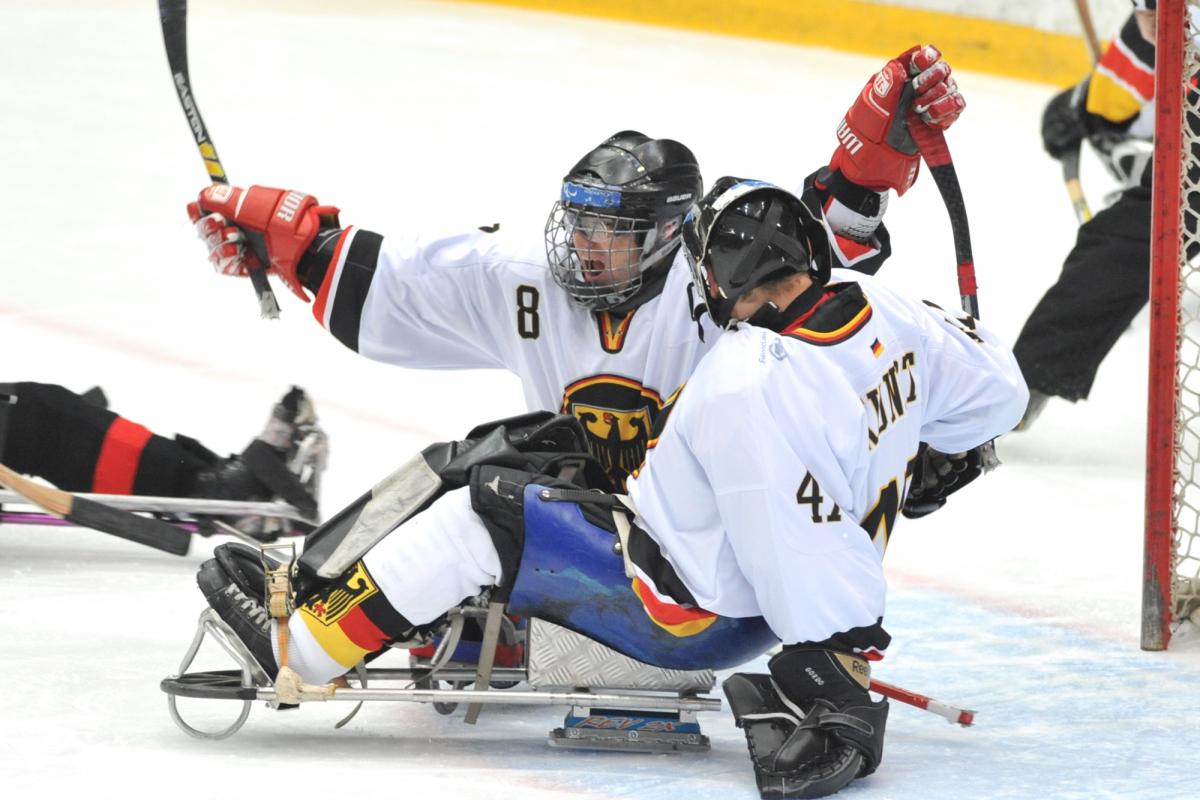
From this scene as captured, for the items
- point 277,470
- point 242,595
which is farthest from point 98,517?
point 242,595

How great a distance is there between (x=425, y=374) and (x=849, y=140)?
2090 mm

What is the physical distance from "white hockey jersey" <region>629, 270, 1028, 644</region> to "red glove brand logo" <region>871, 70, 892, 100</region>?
0.57 metres

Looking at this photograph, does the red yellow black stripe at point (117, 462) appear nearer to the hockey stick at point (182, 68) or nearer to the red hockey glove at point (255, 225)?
the hockey stick at point (182, 68)

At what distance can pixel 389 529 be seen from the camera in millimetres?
2717

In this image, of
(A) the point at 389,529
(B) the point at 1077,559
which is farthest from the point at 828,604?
(B) the point at 1077,559

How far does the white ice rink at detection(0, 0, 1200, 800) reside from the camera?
278 cm

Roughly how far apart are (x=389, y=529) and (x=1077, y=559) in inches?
74.6

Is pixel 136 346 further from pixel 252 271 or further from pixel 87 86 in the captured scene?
pixel 87 86

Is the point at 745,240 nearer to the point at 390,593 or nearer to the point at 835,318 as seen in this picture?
the point at 835,318

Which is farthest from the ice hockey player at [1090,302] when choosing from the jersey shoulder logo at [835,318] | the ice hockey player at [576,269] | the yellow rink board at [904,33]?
the yellow rink board at [904,33]

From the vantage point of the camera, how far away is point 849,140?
3312 mm

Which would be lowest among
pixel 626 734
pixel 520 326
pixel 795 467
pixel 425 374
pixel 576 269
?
pixel 626 734

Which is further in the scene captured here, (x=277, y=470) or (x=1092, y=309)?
(x=1092, y=309)

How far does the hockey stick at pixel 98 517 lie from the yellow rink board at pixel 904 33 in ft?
17.6
